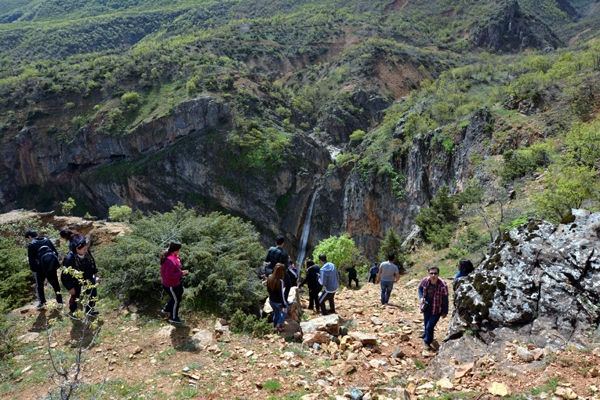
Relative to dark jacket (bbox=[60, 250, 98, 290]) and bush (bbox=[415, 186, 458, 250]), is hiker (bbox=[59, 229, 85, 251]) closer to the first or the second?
dark jacket (bbox=[60, 250, 98, 290])

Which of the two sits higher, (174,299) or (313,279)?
(174,299)

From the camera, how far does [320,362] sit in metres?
5.69

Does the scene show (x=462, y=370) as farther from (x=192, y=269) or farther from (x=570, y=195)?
(x=570, y=195)

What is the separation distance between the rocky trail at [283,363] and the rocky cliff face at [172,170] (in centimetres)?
3827

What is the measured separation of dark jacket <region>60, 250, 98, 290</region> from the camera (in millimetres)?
6570

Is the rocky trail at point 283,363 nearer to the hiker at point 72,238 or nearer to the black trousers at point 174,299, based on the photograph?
the black trousers at point 174,299

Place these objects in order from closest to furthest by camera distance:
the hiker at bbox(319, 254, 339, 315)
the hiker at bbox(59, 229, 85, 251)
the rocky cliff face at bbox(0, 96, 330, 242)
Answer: the hiker at bbox(59, 229, 85, 251) → the hiker at bbox(319, 254, 339, 315) → the rocky cliff face at bbox(0, 96, 330, 242)

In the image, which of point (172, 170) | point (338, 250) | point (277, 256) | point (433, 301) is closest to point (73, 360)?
point (277, 256)

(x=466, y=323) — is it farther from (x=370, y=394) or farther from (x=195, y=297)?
(x=195, y=297)

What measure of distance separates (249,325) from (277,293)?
832 millimetres

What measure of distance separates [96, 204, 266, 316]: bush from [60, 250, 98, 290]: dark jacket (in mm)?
792

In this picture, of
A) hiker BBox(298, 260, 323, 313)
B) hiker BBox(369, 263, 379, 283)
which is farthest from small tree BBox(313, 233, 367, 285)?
hiker BBox(298, 260, 323, 313)

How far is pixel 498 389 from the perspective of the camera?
4.23m

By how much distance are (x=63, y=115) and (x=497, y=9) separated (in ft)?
306
